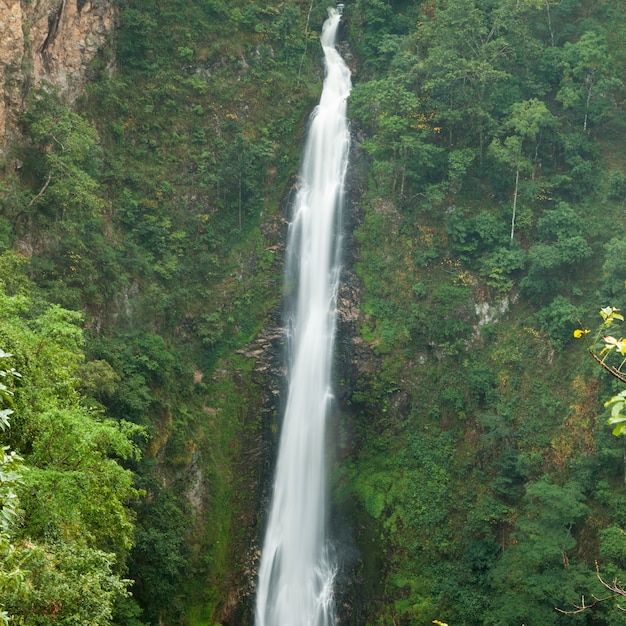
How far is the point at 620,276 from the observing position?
1861cm

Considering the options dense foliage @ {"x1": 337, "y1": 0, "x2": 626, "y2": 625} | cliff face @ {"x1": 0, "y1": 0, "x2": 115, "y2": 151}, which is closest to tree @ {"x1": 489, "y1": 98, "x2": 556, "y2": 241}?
dense foliage @ {"x1": 337, "y1": 0, "x2": 626, "y2": 625}

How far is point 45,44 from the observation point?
66.9 feet

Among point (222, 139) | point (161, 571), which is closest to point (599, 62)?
point (222, 139)

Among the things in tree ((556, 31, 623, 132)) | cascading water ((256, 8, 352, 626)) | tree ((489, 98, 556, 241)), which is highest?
tree ((556, 31, 623, 132))

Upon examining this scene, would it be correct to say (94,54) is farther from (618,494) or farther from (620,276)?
(618,494)

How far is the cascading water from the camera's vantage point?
64.3 ft

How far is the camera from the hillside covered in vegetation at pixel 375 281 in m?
17.8

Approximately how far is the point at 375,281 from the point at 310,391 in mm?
4538

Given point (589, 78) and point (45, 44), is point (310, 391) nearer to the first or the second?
point (45, 44)

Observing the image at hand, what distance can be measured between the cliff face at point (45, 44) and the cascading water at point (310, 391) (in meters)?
8.40

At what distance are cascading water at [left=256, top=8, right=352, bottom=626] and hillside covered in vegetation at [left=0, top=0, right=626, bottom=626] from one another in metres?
0.52

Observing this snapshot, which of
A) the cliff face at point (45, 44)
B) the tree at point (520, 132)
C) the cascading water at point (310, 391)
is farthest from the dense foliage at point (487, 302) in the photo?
the cliff face at point (45, 44)

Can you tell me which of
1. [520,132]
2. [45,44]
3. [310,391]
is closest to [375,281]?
[310,391]

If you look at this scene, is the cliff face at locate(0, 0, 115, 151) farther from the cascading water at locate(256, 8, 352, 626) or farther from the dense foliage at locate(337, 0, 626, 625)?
the dense foliage at locate(337, 0, 626, 625)
